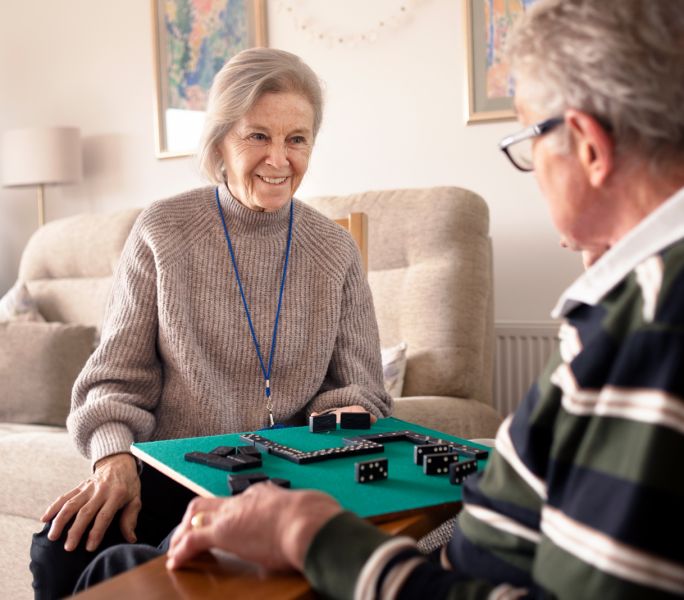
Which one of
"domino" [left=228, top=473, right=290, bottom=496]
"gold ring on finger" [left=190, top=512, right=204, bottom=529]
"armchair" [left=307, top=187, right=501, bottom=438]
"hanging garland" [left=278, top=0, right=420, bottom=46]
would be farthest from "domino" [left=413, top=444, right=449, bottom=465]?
"hanging garland" [left=278, top=0, right=420, bottom=46]

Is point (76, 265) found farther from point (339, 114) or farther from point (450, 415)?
point (450, 415)

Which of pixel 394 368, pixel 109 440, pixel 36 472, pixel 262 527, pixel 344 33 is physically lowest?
pixel 36 472

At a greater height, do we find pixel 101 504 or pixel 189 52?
pixel 189 52

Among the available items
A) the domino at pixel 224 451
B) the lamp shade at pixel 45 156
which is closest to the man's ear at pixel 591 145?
the domino at pixel 224 451

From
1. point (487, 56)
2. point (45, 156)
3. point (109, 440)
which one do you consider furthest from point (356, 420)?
point (45, 156)

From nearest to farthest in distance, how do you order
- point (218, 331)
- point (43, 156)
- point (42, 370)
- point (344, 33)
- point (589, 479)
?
point (589, 479) → point (218, 331) → point (42, 370) → point (344, 33) → point (43, 156)

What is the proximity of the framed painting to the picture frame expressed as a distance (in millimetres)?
1003

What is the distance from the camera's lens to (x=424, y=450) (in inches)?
43.3

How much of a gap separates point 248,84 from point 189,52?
241 cm

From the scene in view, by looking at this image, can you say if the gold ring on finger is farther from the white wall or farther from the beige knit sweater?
the white wall

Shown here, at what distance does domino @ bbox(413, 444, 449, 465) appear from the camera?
1098 mm

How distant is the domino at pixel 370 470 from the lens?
1002 millimetres

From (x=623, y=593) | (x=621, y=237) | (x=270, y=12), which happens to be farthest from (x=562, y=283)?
(x=623, y=593)

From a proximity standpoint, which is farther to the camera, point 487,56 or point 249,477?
point 487,56
